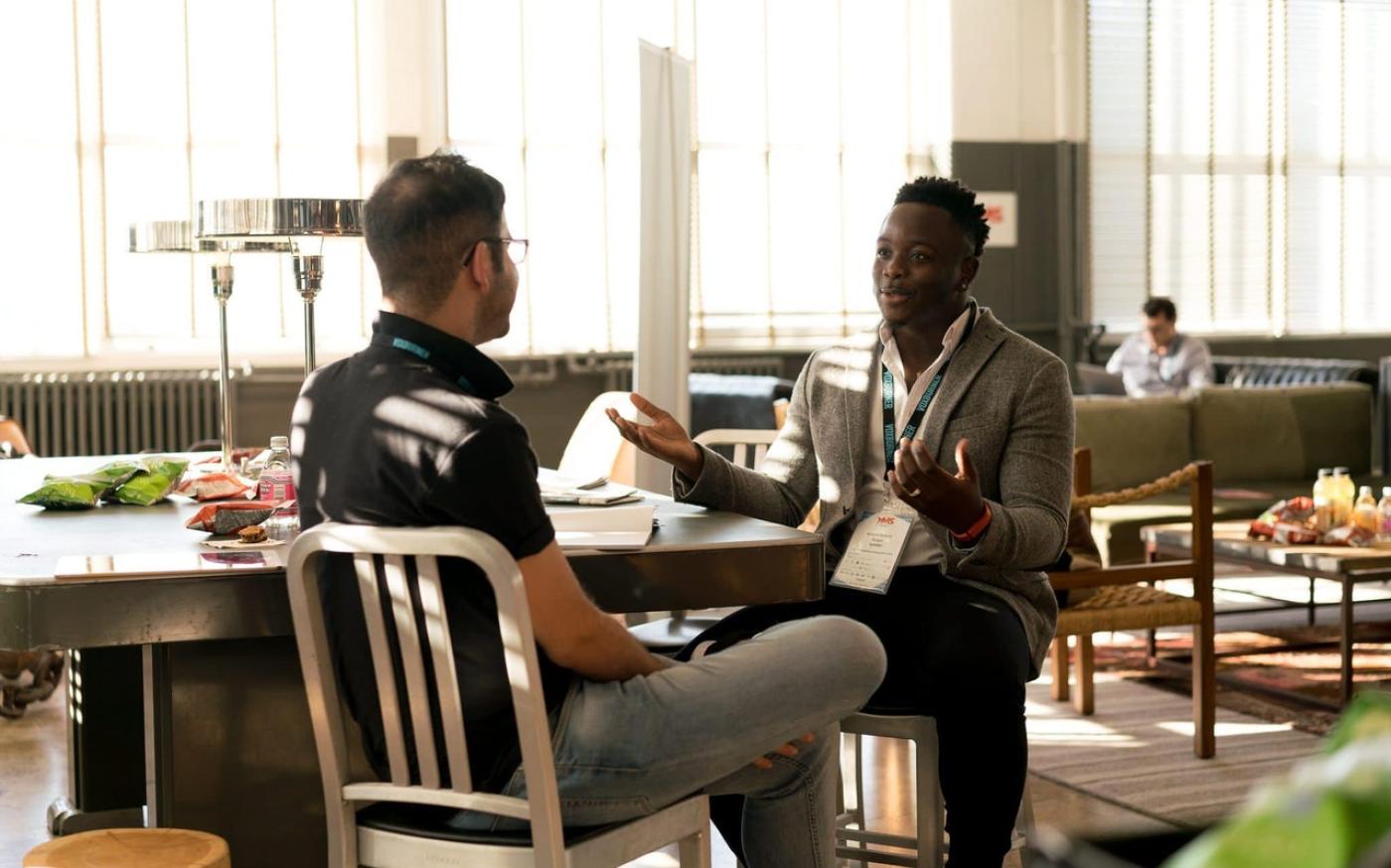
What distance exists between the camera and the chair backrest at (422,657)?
173 cm

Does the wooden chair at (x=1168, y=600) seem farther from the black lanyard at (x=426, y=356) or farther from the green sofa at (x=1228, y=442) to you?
the black lanyard at (x=426, y=356)

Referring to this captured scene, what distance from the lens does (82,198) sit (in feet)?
26.6

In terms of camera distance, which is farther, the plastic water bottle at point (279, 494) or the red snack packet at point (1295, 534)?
the red snack packet at point (1295, 534)

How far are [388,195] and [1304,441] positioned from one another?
6.00 m

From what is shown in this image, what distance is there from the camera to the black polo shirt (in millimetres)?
1793

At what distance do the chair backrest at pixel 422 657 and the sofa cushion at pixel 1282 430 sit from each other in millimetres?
5553

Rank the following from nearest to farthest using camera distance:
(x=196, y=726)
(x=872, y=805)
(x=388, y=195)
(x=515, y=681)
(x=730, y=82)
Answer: (x=515, y=681) → (x=388, y=195) → (x=196, y=726) → (x=872, y=805) → (x=730, y=82)

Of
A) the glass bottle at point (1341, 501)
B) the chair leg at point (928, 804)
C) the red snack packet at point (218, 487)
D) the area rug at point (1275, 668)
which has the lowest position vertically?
the area rug at point (1275, 668)

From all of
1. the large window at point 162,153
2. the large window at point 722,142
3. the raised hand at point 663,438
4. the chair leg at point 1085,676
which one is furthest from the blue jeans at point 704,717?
the large window at point 722,142

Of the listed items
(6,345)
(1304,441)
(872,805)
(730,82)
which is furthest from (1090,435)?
(6,345)

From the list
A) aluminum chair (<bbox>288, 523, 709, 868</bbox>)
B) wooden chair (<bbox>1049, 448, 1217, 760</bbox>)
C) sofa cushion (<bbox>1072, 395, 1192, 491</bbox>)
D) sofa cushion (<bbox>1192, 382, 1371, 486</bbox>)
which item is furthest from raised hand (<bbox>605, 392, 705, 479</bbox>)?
sofa cushion (<bbox>1192, 382, 1371, 486</bbox>)

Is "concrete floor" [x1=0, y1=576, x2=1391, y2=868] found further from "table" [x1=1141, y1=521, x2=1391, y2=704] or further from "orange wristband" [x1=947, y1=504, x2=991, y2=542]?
"table" [x1=1141, y1=521, x2=1391, y2=704]

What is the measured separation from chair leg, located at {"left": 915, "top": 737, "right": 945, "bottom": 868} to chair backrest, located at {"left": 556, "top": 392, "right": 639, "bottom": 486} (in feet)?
5.49

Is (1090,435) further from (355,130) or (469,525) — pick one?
(469,525)
